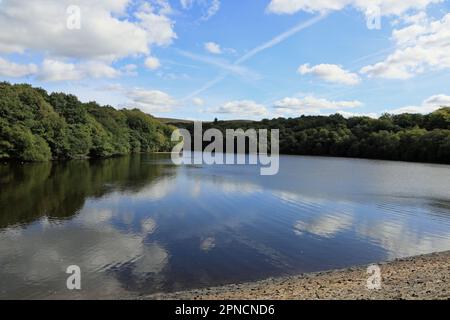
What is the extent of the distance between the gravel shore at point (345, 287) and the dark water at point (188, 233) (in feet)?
3.78

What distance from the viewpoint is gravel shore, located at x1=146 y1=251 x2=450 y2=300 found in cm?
989

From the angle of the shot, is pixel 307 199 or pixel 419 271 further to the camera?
pixel 307 199

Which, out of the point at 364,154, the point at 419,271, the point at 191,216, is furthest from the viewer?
the point at 364,154

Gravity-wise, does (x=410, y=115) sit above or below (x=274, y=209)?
above

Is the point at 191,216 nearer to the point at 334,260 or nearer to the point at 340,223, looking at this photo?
the point at 340,223

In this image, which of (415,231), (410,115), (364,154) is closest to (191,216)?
(415,231)

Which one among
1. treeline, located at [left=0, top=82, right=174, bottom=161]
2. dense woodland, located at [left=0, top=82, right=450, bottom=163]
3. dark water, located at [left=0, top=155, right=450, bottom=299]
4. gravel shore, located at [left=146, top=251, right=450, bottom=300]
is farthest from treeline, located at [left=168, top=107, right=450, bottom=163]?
gravel shore, located at [left=146, top=251, right=450, bottom=300]

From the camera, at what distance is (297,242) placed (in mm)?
17922

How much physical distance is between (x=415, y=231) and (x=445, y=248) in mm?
3309

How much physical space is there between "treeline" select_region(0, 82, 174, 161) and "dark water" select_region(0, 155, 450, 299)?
1013 inches

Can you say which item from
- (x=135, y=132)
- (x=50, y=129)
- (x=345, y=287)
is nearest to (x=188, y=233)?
(x=345, y=287)

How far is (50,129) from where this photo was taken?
65.4m

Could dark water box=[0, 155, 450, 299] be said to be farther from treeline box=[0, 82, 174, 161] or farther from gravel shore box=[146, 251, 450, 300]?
treeline box=[0, 82, 174, 161]
